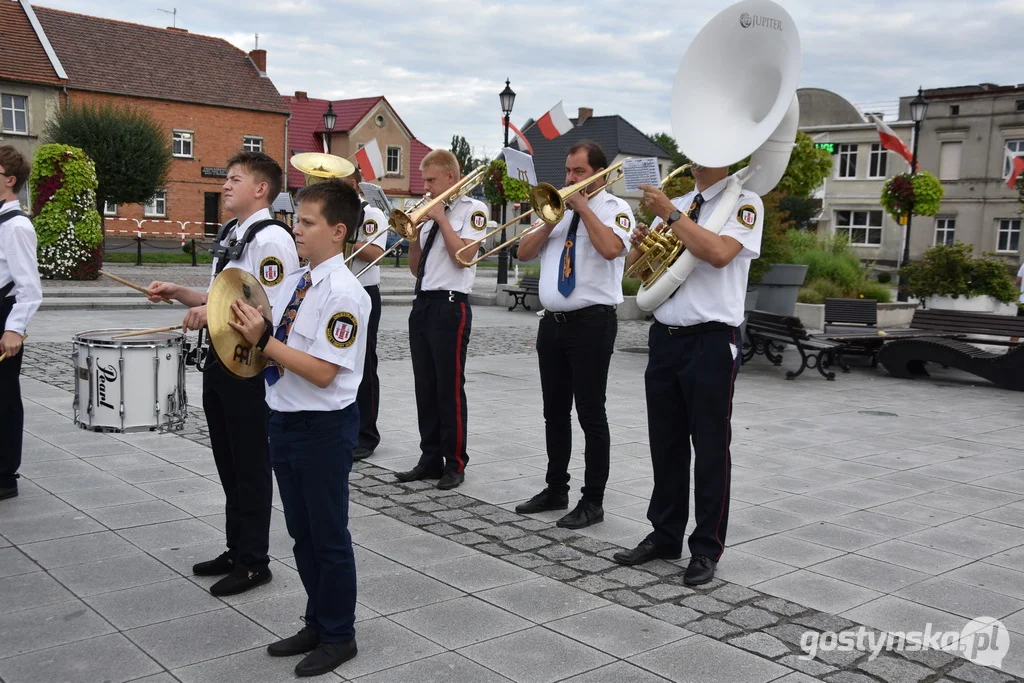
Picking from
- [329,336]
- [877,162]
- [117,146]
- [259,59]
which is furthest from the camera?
[877,162]

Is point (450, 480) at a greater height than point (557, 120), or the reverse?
point (557, 120)

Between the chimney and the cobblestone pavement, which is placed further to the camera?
the chimney

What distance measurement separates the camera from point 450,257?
6.40 m

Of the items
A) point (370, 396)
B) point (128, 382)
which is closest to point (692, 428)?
point (128, 382)

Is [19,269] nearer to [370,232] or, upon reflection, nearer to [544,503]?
[370,232]

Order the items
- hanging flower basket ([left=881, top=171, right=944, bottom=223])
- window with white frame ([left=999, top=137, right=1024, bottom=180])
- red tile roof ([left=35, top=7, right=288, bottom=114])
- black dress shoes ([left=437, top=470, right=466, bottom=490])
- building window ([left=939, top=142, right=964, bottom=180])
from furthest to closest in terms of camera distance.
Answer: building window ([left=939, top=142, right=964, bottom=180]), window with white frame ([left=999, top=137, right=1024, bottom=180]), red tile roof ([left=35, top=7, right=288, bottom=114]), hanging flower basket ([left=881, top=171, right=944, bottom=223]), black dress shoes ([left=437, top=470, right=466, bottom=490])

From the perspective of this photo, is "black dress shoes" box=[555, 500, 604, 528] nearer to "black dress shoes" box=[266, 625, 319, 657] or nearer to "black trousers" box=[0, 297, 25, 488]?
"black dress shoes" box=[266, 625, 319, 657]

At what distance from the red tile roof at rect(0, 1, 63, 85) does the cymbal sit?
41.0 metres

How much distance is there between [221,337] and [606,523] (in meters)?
3.02

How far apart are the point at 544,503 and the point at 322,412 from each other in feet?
8.25

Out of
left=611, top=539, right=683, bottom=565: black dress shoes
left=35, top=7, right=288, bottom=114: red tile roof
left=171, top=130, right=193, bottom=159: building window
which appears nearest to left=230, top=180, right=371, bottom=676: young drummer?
left=611, top=539, right=683, bottom=565: black dress shoes

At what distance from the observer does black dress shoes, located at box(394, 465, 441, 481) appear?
6496mm

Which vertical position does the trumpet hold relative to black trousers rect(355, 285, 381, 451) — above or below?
above

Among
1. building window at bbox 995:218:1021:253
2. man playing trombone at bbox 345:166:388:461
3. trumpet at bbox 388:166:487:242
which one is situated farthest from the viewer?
building window at bbox 995:218:1021:253
